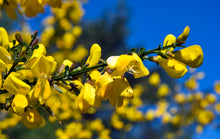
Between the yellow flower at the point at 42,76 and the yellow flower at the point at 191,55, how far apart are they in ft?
1.34

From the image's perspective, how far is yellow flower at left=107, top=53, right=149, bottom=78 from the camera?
2.32 ft

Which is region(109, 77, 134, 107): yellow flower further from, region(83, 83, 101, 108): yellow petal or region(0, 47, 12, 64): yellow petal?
region(0, 47, 12, 64): yellow petal

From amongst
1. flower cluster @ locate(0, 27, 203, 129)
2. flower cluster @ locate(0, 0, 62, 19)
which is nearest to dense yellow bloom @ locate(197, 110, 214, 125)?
flower cluster @ locate(0, 0, 62, 19)

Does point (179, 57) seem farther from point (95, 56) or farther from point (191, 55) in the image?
point (95, 56)

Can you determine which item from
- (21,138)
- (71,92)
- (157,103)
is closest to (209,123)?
(157,103)

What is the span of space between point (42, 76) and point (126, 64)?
0.92 feet

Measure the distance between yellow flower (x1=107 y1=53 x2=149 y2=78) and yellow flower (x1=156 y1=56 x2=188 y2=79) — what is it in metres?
0.07

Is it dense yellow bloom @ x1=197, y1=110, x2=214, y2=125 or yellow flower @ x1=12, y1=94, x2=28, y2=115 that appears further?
dense yellow bloom @ x1=197, y1=110, x2=214, y2=125

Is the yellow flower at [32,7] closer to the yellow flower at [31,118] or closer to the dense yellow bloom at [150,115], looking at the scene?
the yellow flower at [31,118]

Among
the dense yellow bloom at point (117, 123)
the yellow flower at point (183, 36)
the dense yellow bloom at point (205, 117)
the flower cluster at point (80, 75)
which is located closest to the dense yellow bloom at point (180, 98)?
the dense yellow bloom at point (205, 117)

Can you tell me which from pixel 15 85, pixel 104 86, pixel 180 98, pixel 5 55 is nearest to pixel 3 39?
pixel 5 55

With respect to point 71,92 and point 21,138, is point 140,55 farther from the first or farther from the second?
point 21,138

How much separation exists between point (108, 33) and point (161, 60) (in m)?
20.1

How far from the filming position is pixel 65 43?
15.9 feet
